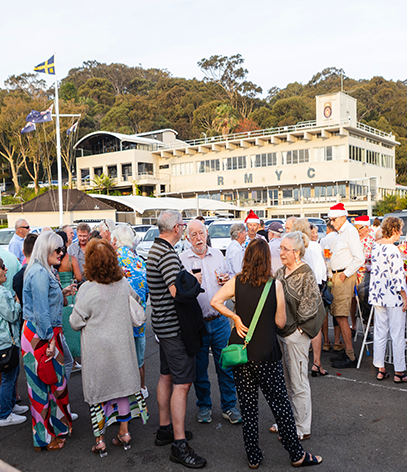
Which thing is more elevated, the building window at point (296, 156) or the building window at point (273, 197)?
the building window at point (296, 156)

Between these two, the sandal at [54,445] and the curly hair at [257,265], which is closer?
the curly hair at [257,265]

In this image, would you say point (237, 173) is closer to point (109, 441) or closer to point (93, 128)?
point (93, 128)

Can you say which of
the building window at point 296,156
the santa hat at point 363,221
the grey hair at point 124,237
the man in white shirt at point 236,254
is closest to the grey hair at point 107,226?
the grey hair at point 124,237

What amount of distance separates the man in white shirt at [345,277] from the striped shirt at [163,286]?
112 inches

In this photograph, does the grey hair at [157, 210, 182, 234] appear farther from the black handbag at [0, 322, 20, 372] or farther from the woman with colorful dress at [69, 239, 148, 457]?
the black handbag at [0, 322, 20, 372]

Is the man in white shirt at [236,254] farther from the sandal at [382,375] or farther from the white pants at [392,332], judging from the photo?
the sandal at [382,375]

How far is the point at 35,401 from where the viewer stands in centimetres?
359

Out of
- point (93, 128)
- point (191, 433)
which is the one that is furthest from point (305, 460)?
point (93, 128)

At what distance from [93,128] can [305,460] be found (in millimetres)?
78097

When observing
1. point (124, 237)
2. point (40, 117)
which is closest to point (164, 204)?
point (40, 117)

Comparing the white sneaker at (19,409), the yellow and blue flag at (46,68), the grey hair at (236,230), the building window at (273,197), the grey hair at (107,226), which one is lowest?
the white sneaker at (19,409)

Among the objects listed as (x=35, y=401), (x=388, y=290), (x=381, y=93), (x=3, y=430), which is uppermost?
(x=381, y=93)

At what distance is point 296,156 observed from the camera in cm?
4609

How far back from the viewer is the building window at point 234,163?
4997 centimetres
